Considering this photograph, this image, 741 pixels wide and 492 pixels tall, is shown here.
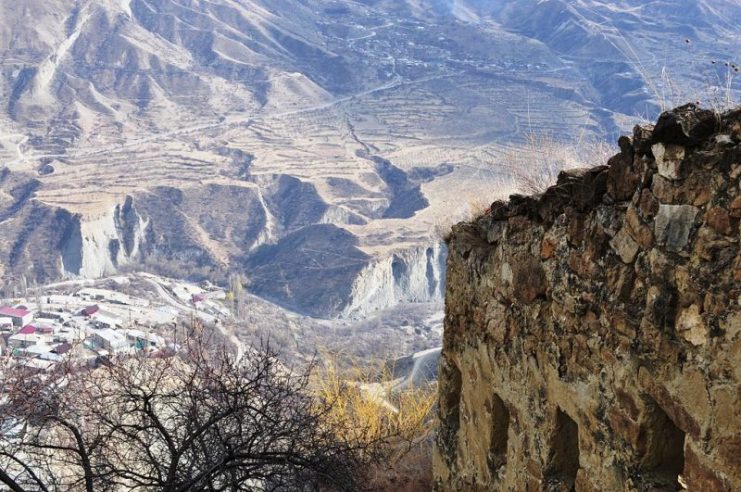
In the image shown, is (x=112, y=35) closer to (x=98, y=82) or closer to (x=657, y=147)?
(x=98, y=82)

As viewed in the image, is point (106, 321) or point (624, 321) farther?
point (106, 321)

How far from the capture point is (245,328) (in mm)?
37406

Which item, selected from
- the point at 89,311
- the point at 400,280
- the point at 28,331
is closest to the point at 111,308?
the point at 89,311

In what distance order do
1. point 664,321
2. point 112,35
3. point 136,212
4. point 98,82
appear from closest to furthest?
point 664,321 → point 136,212 → point 98,82 → point 112,35

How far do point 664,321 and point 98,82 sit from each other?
10725 cm

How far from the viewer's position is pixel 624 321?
298 centimetres

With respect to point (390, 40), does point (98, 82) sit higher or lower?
lower

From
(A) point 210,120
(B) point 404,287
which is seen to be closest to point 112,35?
(A) point 210,120

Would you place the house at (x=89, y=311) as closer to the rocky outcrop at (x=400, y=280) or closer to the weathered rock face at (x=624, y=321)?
the rocky outcrop at (x=400, y=280)

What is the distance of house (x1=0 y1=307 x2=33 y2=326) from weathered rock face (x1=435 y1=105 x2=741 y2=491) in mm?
33754

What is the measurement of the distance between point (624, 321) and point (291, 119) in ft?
295

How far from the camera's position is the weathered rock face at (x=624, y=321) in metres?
2.50

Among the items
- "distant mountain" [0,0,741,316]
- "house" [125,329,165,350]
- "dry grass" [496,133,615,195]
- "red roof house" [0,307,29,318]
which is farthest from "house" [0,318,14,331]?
"dry grass" [496,133,615,195]

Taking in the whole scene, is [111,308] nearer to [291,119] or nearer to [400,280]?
[400,280]
